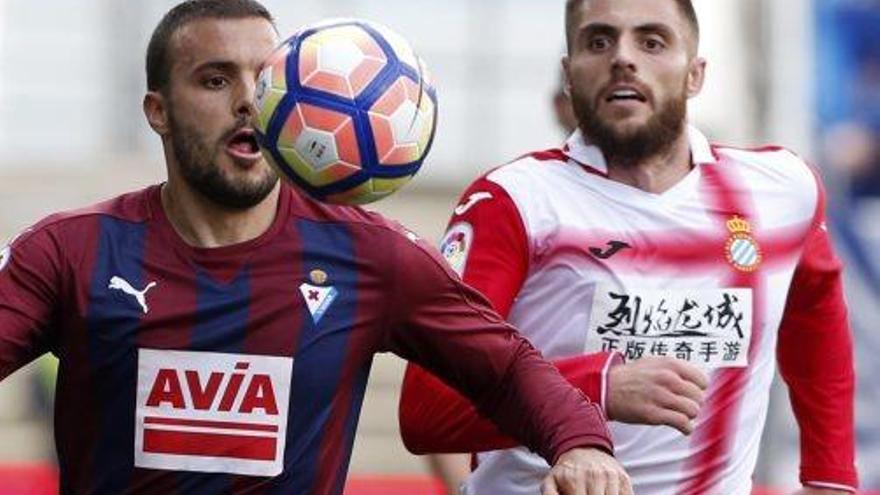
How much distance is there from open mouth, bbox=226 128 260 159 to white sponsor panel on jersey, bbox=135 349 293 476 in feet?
1.58

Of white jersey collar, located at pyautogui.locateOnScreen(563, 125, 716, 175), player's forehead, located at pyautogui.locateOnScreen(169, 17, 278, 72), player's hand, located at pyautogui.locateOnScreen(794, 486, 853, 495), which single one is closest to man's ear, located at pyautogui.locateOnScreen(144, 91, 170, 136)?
player's forehead, located at pyautogui.locateOnScreen(169, 17, 278, 72)

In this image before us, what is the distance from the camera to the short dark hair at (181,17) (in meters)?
5.88

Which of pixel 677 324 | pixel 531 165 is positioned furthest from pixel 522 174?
pixel 677 324

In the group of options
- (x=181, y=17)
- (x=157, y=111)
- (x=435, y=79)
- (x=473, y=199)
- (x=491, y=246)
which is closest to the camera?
(x=181, y=17)

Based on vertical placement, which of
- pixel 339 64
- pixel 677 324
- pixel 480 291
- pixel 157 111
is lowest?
pixel 677 324

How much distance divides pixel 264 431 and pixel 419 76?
2.92 feet

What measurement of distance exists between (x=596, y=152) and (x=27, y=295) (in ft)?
5.47

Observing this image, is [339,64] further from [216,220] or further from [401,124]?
[216,220]

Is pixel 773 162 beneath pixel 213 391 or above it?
above

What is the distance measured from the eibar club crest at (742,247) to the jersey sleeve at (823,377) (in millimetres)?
310

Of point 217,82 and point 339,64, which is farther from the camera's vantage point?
point 217,82

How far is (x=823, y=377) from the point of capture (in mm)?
6887

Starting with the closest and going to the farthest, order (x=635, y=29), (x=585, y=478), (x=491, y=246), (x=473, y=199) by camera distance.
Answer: (x=585, y=478) → (x=491, y=246) → (x=473, y=199) → (x=635, y=29)

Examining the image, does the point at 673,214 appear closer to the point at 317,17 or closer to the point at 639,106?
the point at 639,106
